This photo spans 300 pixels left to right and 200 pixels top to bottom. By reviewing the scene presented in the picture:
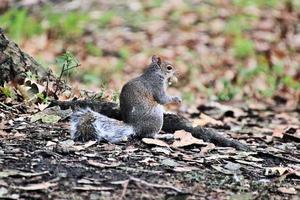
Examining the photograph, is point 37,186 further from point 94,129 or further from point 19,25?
point 19,25

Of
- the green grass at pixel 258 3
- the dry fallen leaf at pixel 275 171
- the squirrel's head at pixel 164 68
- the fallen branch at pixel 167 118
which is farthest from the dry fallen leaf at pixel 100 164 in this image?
the green grass at pixel 258 3

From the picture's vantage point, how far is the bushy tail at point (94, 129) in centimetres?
437

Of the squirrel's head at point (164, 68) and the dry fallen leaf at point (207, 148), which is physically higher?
the squirrel's head at point (164, 68)

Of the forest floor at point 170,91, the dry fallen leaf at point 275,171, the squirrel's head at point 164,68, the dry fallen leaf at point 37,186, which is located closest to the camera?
the dry fallen leaf at point 37,186

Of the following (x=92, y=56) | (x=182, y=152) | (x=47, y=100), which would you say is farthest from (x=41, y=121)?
(x=92, y=56)

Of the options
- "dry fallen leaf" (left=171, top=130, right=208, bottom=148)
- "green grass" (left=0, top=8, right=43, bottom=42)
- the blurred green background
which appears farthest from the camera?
"green grass" (left=0, top=8, right=43, bottom=42)

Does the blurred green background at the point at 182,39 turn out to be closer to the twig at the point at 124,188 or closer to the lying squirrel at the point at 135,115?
the lying squirrel at the point at 135,115

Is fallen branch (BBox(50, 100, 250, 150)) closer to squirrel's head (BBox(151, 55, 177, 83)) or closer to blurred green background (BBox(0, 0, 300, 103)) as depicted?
squirrel's head (BBox(151, 55, 177, 83))

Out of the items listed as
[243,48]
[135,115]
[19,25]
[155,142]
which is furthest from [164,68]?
[19,25]

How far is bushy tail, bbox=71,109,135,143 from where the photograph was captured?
14.3 feet

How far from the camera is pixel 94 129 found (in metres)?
4.39

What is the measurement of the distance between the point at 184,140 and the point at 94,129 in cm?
65

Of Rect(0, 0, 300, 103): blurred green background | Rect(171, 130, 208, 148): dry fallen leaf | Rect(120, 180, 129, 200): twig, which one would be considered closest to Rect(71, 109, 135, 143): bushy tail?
Rect(171, 130, 208, 148): dry fallen leaf

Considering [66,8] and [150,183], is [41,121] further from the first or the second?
[66,8]
